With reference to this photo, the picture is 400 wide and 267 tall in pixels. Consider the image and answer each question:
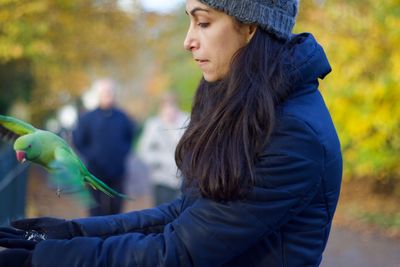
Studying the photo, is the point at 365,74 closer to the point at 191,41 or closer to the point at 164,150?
the point at 164,150

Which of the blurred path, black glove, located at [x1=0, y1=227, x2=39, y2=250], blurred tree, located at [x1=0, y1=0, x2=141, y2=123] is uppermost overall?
blurred tree, located at [x1=0, y1=0, x2=141, y2=123]

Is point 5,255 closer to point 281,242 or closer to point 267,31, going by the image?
point 281,242

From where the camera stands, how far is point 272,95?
204 centimetres

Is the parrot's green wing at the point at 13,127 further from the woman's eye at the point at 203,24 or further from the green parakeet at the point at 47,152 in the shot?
the woman's eye at the point at 203,24

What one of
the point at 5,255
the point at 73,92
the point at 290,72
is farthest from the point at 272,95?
the point at 73,92

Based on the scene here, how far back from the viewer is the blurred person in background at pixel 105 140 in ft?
26.5

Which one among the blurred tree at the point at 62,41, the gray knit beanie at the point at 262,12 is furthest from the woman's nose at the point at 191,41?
the blurred tree at the point at 62,41

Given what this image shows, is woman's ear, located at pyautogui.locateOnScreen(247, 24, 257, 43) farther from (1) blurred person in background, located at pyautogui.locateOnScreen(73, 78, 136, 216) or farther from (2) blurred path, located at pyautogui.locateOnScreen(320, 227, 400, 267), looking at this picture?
(2) blurred path, located at pyautogui.locateOnScreen(320, 227, 400, 267)

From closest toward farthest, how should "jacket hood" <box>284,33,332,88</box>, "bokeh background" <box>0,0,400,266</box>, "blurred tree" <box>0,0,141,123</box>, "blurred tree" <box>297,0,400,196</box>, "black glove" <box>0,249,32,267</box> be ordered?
"black glove" <box>0,249,32,267</box>
"jacket hood" <box>284,33,332,88</box>
"blurred tree" <box>297,0,400,196</box>
"bokeh background" <box>0,0,400,266</box>
"blurred tree" <box>0,0,141,123</box>

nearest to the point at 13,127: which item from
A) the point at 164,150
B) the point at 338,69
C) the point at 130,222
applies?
the point at 130,222

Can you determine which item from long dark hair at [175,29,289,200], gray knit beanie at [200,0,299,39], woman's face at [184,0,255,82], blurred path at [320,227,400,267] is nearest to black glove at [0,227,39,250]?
long dark hair at [175,29,289,200]

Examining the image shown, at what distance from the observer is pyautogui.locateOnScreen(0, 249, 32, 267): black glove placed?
6.28ft

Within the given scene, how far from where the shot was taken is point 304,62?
6.96ft

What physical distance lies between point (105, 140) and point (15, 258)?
20.6ft
